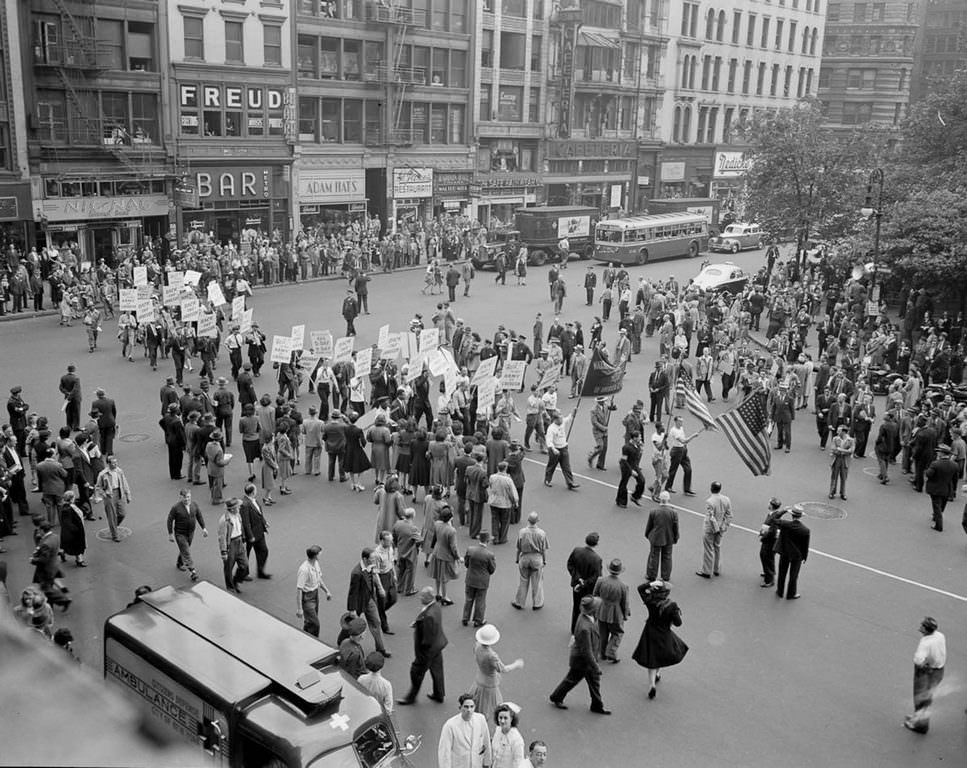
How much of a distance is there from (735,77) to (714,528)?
71321mm

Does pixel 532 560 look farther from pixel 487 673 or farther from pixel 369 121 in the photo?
pixel 369 121

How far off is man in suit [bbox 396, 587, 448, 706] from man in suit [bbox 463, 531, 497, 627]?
66.6 inches

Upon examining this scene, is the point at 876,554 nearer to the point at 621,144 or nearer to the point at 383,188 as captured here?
the point at 383,188

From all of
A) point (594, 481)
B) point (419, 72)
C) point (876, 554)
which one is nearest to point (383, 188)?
point (419, 72)

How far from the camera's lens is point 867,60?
8731 centimetres

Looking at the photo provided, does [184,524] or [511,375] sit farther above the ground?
[511,375]

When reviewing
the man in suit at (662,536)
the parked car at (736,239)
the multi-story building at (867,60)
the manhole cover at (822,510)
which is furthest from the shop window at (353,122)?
the multi-story building at (867,60)

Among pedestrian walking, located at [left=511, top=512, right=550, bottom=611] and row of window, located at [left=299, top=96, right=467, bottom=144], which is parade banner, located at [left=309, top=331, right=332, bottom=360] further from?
row of window, located at [left=299, top=96, right=467, bottom=144]

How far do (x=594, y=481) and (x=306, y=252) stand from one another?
27.2m

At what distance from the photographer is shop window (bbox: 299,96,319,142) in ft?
163

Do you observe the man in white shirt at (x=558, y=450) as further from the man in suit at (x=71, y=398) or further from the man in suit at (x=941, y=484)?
the man in suit at (x=71, y=398)

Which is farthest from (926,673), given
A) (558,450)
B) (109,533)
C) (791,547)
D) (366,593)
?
(109,533)

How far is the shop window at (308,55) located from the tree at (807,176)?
72.6ft

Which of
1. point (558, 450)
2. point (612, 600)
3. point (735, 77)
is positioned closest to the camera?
point (612, 600)
